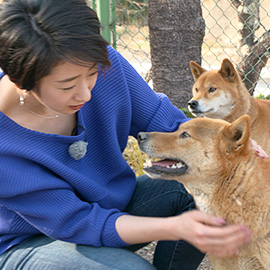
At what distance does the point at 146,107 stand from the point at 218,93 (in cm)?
210

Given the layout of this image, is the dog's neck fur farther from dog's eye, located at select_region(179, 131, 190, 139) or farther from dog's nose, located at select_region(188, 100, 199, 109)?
dog's eye, located at select_region(179, 131, 190, 139)


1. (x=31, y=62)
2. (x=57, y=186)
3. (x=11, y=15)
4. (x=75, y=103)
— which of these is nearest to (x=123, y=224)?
(x=57, y=186)

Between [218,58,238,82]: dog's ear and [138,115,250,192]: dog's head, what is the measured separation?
6.82 feet

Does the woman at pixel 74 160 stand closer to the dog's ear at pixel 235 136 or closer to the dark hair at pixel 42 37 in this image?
the dark hair at pixel 42 37

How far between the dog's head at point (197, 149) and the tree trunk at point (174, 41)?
204 cm

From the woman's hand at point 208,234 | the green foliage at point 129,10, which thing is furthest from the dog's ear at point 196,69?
the woman's hand at point 208,234

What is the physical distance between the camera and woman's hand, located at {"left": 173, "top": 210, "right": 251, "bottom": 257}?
156 cm

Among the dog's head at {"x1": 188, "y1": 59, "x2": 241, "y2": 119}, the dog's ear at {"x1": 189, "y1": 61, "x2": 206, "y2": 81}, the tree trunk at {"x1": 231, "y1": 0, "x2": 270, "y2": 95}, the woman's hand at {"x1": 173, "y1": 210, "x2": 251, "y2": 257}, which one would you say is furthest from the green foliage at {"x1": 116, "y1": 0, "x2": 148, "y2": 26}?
the woman's hand at {"x1": 173, "y1": 210, "x2": 251, "y2": 257}

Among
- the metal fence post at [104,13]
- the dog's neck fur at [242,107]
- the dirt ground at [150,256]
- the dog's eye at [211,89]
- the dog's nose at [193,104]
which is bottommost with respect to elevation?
the dirt ground at [150,256]

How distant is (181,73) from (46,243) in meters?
2.75

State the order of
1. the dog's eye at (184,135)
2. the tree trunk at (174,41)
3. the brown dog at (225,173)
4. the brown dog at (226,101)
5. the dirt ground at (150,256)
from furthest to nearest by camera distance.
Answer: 1. the brown dog at (226,101)
2. the tree trunk at (174,41)
3. the dirt ground at (150,256)
4. the dog's eye at (184,135)
5. the brown dog at (225,173)

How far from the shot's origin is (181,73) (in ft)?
13.8

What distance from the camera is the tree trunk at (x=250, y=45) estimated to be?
5.31 m

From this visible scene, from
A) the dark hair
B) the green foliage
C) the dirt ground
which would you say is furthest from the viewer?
the green foliage
